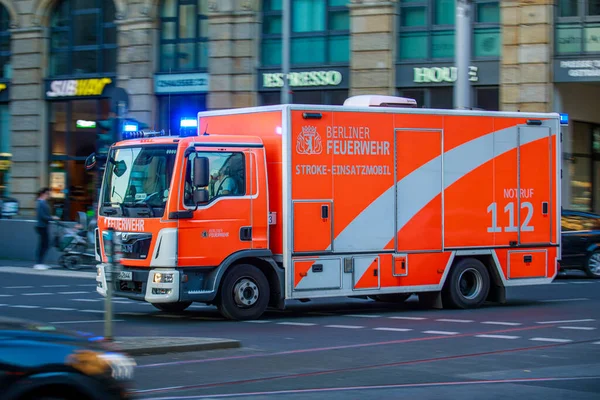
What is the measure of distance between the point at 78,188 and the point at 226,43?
7.59m

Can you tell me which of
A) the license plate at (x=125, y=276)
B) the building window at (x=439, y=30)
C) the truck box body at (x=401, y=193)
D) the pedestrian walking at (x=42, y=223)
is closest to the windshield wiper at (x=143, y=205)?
the license plate at (x=125, y=276)

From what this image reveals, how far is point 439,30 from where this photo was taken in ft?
92.1

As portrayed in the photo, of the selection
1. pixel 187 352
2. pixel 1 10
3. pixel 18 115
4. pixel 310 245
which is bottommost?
pixel 187 352

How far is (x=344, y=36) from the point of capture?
2925cm

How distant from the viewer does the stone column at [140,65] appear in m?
31.7

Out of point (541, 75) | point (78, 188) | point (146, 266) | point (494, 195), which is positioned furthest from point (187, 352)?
point (78, 188)

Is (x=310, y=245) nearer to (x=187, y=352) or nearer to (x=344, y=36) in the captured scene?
(x=187, y=352)

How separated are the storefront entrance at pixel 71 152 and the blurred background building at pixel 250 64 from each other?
46 millimetres

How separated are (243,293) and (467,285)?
410 cm

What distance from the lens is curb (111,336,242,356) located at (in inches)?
428

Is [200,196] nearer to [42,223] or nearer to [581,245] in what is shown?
[42,223]

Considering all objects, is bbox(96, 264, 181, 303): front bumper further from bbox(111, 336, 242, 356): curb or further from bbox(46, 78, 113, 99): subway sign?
bbox(46, 78, 113, 99): subway sign

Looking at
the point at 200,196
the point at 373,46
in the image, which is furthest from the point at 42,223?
the point at 200,196

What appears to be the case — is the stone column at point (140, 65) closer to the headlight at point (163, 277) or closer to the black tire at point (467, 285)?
the black tire at point (467, 285)
